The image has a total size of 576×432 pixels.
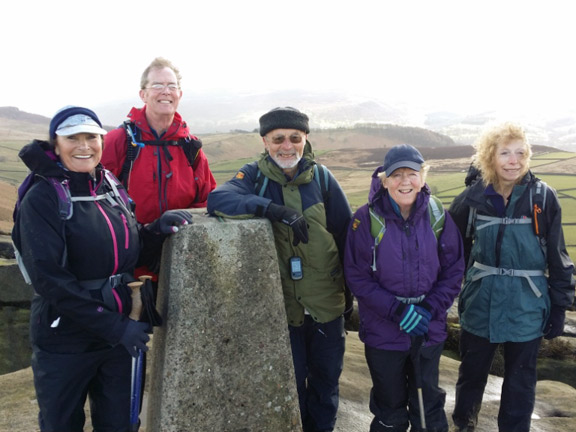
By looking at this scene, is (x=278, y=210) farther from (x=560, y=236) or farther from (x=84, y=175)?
(x=560, y=236)

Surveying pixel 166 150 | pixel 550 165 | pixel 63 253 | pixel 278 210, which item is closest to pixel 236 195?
pixel 278 210

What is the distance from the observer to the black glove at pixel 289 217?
3.61m

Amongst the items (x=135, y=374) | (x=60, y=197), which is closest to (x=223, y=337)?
(x=135, y=374)

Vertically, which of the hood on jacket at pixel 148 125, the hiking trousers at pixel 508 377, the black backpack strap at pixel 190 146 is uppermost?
the hood on jacket at pixel 148 125

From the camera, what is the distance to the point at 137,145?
4.25m

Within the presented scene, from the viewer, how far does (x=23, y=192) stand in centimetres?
317

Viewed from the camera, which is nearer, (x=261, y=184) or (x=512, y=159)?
(x=261, y=184)

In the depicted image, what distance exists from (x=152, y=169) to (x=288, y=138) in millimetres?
1326

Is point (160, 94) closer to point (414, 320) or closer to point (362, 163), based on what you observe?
point (414, 320)

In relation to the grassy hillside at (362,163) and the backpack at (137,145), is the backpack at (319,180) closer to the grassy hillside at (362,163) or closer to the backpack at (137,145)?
the backpack at (137,145)

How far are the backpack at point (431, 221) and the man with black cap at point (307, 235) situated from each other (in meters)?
0.35

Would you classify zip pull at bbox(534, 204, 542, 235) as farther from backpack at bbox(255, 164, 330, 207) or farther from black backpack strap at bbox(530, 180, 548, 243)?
backpack at bbox(255, 164, 330, 207)

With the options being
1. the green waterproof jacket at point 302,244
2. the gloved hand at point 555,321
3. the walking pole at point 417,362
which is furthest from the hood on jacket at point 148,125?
the gloved hand at point 555,321

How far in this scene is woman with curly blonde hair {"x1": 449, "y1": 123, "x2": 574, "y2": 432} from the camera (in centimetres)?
429
